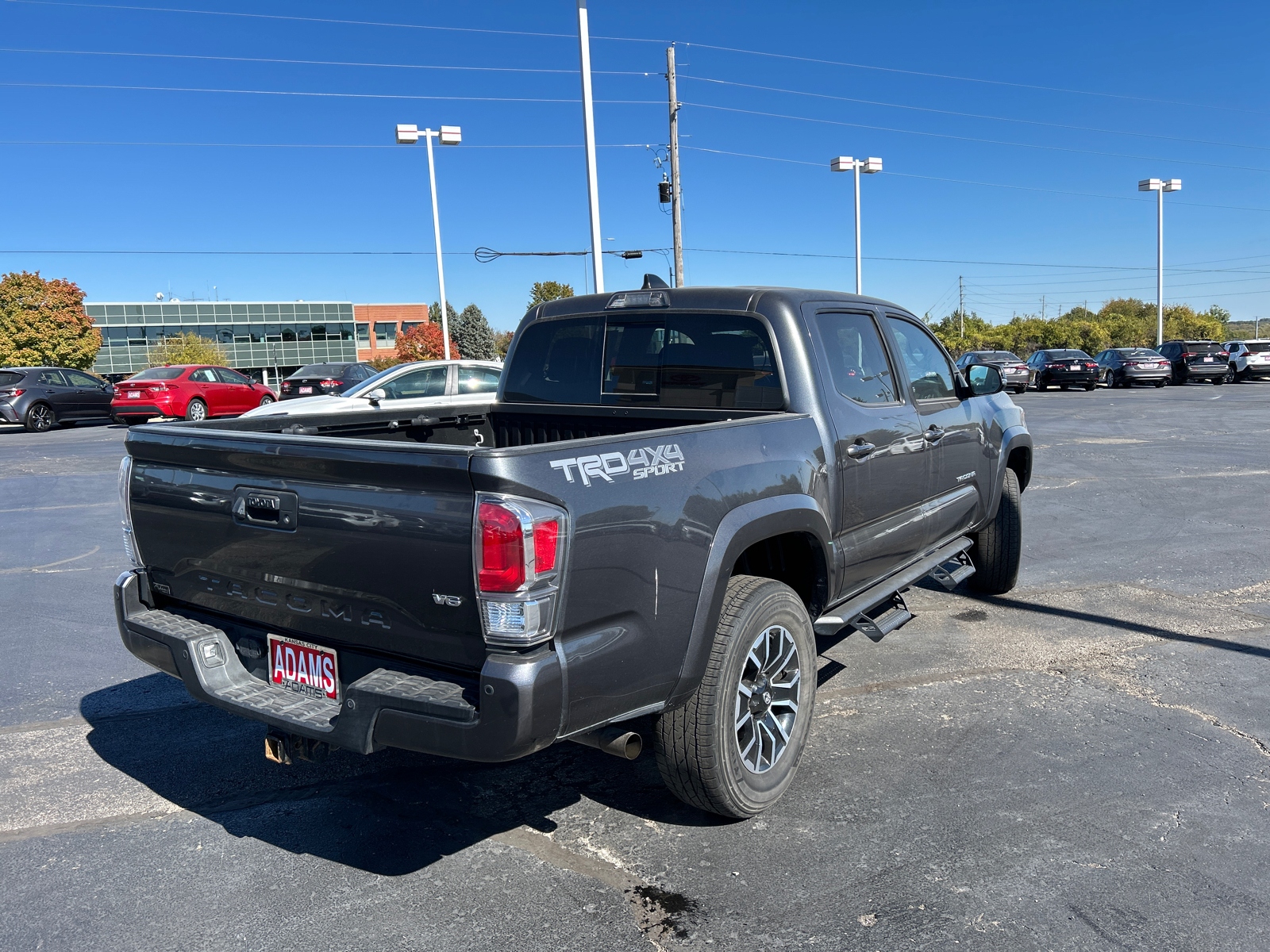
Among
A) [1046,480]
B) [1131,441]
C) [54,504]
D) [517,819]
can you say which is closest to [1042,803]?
[517,819]

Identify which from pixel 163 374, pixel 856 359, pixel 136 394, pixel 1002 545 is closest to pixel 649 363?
pixel 856 359

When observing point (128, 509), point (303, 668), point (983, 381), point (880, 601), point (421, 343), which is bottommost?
point (880, 601)

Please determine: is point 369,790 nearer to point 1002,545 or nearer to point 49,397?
point 1002,545

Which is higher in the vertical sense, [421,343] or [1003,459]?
[421,343]

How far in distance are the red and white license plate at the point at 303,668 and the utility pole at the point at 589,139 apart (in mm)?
12586

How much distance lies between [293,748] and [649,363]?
92.0 inches

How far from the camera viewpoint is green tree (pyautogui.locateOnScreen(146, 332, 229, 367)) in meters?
66.8

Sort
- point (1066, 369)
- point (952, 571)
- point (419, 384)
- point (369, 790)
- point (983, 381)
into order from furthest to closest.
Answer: point (1066, 369)
point (419, 384)
point (983, 381)
point (952, 571)
point (369, 790)

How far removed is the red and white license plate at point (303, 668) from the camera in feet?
9.87

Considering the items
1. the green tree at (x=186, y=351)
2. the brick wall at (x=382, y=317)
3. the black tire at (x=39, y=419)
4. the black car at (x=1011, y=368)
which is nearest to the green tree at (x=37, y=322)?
the green tree at (x=186, y=351)

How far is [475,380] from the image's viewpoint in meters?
14.1

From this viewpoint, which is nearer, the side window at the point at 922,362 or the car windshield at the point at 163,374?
the side window at the point at 922,362

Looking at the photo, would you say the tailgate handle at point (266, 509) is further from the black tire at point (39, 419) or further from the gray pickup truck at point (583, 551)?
the black tire at point (39, 419)

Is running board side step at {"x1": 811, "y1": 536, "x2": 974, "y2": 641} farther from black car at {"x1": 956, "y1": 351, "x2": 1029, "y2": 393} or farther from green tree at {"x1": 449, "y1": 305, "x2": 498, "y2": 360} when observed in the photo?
green tree at {"x1": 449, "y1": 305, "x2": 498, "y2": 360}
